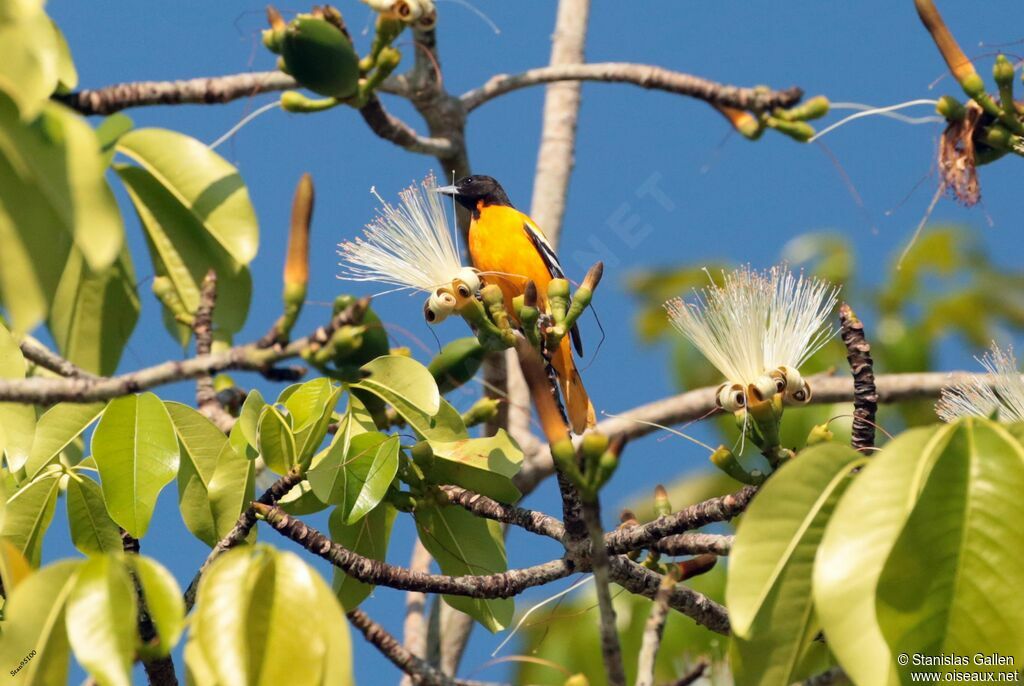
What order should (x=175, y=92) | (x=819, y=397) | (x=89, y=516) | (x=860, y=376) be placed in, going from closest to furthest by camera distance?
1. (x=860, y=376)
2. (x=89, y=516)
3. (x=175, y=92)
4. (x=819, y=397)

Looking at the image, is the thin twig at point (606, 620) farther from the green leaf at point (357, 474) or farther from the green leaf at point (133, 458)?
the green leaf at point (133, 458)

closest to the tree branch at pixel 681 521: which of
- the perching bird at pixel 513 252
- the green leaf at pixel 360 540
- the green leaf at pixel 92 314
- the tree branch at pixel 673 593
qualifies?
the tree branch at pixel 673 593

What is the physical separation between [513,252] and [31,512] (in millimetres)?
2872

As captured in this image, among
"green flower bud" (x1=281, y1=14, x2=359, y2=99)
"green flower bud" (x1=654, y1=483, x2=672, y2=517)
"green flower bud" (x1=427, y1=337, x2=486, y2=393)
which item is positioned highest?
"green flower bud" (x1=281, y1=14, x2=359, y2=99)

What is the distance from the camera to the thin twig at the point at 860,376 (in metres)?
2.17

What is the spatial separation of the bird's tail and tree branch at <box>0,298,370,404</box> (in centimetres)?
274

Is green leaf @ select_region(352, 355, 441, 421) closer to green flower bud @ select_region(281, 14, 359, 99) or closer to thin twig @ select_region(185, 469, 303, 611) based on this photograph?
thin twig @ select_region(185, 469, 303, 611)

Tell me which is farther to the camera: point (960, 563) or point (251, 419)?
point (251, 419)

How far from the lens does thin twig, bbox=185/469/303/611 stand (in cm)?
236

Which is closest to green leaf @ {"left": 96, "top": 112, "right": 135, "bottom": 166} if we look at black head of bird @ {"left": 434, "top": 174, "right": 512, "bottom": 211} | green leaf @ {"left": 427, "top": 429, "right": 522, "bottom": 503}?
green leaf @ {"left": 427, "top": 429, "right": 522, "bottom": 503}

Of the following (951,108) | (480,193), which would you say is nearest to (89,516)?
(951,108)

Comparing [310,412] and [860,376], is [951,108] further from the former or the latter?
[310,412]

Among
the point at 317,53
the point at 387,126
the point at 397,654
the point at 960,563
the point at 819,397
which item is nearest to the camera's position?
the point at 960,563

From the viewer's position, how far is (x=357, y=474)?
2.42m
